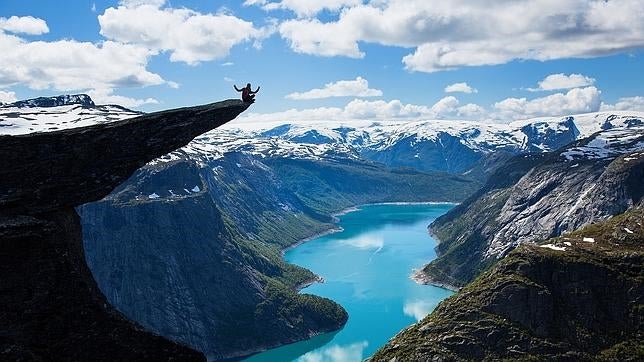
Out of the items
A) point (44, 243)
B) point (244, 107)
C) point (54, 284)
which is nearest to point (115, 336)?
point (54, 284)

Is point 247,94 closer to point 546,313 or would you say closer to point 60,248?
point 60,248

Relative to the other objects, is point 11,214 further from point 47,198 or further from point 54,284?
point 54,284

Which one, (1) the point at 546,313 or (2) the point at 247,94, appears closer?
(2) the point at 247,94

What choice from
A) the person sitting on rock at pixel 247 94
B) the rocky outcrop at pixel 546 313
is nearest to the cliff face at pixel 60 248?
the person sitting on rock at pixel 247 94

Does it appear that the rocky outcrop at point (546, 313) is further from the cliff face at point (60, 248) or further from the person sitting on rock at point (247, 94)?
the cliff face at point (60, 248)

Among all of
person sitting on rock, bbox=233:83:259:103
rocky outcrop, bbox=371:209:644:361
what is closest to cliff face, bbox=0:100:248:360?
person sitting on rock, bbox=233:83:259:103

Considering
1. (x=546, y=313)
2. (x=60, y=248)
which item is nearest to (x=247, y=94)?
(x=60, y=248)
